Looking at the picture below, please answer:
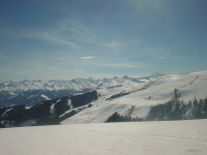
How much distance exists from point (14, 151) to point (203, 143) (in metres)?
17.4

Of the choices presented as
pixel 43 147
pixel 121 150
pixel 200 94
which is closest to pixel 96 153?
pixel 121 150

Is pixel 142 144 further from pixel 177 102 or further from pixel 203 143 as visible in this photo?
pixel 177 102

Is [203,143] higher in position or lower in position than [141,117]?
higher

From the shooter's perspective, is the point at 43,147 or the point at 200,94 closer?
the point at 43,147

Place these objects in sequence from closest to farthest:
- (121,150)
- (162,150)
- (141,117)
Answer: (162,150)
(121,150)
(141,117)

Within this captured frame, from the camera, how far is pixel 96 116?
197m

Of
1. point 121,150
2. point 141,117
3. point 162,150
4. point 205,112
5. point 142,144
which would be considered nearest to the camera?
point 162,150

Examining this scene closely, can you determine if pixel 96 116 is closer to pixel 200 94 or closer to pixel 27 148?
pixel 200 94

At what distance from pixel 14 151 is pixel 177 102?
184 m

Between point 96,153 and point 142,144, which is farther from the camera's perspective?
point 142,144

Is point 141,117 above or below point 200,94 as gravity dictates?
below

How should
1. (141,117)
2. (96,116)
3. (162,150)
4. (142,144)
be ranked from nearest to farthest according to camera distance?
(162,150)
(142,144)
(141,117)
(96,116)

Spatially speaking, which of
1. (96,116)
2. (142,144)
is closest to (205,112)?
(96,116)

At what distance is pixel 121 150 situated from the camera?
72.2ft
